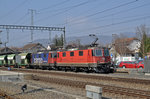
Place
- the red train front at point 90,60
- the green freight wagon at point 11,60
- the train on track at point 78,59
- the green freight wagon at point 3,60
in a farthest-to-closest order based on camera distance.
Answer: the green freight wagon at point 3,60
the green freight wagon at point 11,60
the train on track at point 78,59
the red train front at point 90,60

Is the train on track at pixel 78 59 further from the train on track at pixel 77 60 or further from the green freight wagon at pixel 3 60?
the green freight wagon at pixel 3 60

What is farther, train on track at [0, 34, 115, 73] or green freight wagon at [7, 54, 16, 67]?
green freight wagon at [7, 54, 16, 67]

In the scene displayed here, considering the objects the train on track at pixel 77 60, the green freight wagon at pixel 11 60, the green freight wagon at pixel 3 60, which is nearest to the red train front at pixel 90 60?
the train on track at pixel 77 60

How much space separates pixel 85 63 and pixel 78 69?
2.87 m

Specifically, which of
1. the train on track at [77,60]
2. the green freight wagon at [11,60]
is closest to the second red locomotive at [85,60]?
the train on track at [77,60]

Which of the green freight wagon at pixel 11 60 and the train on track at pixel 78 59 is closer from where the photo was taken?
the train on track at pixel 78 59

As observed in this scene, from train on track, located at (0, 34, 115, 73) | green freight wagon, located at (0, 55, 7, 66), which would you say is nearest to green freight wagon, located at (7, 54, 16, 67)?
green freight wagon, located at (0, 55, 7, 66)

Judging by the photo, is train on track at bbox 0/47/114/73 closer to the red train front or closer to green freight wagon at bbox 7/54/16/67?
the red train front

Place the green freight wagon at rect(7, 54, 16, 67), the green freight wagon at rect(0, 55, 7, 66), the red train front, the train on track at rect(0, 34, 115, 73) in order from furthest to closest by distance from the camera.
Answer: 1. the green freight wagon at rect(0, 55, 7, 66)
2. the green freight wagon at rect(7, 54, 16, 67)
3. the train on track at rect(0, 34, 115, 73)
4. the red train front

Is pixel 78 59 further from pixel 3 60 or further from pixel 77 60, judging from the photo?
pixel 3 60

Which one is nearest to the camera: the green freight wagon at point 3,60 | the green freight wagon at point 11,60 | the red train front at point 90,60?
the red train front at point 90,60

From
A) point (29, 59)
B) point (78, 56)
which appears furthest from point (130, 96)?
point (29, 59)

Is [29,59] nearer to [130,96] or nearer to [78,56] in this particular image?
[78,56]

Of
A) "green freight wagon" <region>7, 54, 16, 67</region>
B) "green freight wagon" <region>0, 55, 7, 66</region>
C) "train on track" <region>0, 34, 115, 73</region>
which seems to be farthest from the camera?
"green freight wagon" <region>0, 55, 7, 66</region>
